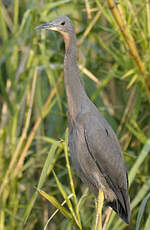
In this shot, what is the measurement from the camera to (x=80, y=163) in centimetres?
143

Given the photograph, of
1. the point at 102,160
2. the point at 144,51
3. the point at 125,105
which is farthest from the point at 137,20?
the point at 102,160

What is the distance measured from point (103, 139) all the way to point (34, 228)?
0.97m

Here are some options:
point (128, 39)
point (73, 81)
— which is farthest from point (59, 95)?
point (73, 81)

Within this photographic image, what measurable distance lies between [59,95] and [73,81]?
619 mm

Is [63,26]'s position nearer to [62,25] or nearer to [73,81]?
[62,25]

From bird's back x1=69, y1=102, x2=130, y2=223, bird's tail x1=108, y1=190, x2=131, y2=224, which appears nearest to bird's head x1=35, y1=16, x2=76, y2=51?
bird's back x1=69, y1=102, x2=130, y2=223

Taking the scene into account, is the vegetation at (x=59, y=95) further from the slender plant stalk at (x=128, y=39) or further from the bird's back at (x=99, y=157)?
the bird's back at (x=99, y=157)

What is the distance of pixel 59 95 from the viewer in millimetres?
2043

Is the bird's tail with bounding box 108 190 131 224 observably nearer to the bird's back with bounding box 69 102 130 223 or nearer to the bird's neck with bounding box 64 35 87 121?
the bird's back with bounding box 69 102 130 223

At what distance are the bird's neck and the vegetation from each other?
307 millimetres

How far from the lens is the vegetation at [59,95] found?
1.80 metres

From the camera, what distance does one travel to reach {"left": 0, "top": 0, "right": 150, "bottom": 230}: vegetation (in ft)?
5.91

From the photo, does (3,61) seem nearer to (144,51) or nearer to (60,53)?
(60,53)

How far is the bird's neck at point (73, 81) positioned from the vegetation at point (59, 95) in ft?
1.01
